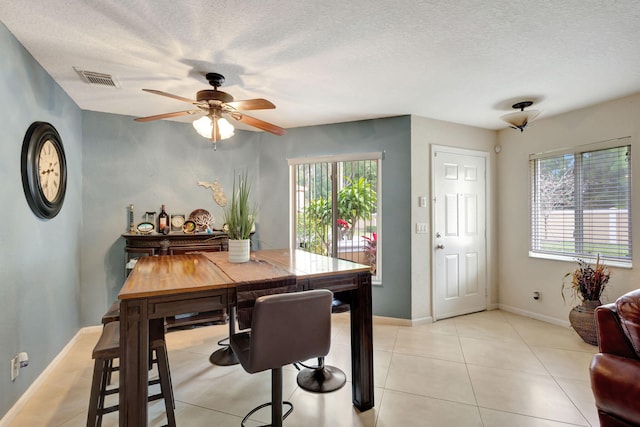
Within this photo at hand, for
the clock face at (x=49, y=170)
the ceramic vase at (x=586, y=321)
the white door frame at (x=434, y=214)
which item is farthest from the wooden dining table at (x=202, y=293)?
the ceramic vase at (x=586, y=321)

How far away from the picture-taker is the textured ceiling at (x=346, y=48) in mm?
1791

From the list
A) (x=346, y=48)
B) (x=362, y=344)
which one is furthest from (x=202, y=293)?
(x=346, y=48)

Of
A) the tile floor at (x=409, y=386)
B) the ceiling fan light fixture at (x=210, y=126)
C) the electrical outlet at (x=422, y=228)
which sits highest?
the ceiling fan light fixture at (x=210, y=126)

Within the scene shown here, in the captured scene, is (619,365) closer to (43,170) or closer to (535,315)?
(535,315)

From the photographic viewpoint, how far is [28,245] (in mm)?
2285

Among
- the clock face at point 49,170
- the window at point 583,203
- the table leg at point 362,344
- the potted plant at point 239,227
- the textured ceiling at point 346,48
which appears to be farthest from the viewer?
the window at point 583,203

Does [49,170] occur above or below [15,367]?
above

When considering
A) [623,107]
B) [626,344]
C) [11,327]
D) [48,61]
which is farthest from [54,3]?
[623,107]

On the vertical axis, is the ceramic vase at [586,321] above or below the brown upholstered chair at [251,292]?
below

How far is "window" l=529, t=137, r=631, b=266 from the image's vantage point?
10.4 feet

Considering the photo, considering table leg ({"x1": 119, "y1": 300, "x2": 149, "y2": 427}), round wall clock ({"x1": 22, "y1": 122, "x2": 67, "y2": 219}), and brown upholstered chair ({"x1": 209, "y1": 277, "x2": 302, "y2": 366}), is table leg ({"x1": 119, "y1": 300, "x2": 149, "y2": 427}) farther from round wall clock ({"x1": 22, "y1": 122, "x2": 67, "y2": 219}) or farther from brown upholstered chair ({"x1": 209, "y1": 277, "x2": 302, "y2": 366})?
round wall clock ({"x1": 22, "y1": 122, "x2": 67, "y2": 219})

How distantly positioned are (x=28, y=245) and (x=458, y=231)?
4.22m

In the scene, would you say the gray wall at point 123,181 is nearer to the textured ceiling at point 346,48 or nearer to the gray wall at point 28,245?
the gray wall at point 28,245

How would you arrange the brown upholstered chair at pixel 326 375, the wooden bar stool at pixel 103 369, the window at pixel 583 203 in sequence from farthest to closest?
the window at pixel 583 203
the brown upholstered chair at pixel 326 375
the wooden bar stool at pixel 103 369
